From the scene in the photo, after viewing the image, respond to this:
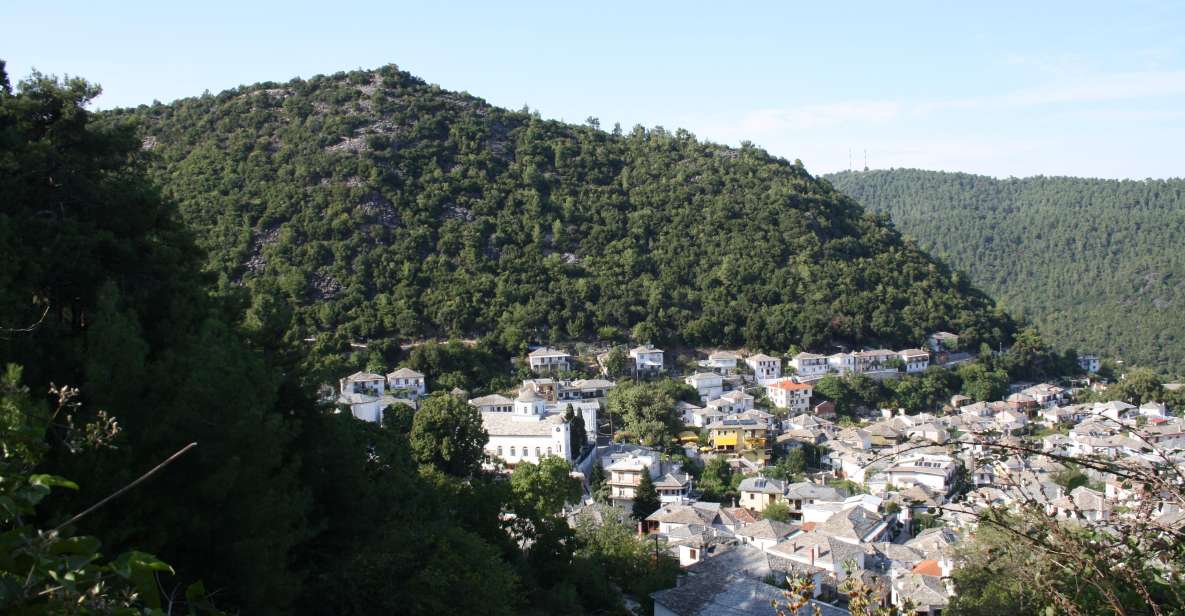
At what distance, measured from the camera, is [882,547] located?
19.5 meters

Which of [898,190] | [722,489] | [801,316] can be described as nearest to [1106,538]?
[722,489]

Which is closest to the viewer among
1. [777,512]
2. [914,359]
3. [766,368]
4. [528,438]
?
[777,512]

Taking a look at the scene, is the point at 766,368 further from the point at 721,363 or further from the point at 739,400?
the point at 739,400

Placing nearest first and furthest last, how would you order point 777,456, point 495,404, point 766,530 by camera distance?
point 766,530
point 495,404
point 777,456

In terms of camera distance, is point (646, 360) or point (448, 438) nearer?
point (448, 438)

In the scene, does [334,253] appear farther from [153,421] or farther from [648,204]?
[153,421]

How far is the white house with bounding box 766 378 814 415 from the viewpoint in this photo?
113 feet

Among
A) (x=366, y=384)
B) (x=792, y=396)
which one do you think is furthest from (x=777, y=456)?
(x=366, y=384)

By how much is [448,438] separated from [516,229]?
30.1m

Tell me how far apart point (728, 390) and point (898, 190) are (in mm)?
97217

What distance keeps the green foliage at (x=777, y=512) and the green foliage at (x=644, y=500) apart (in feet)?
9.34

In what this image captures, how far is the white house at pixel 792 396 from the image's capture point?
3450cm

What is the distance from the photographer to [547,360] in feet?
114

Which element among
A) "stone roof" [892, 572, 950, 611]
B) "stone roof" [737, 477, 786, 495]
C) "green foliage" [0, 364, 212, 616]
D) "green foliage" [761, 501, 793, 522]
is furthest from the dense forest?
"stone roof" [737, 477, 786, 495]
